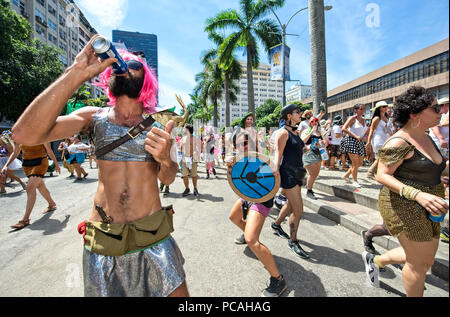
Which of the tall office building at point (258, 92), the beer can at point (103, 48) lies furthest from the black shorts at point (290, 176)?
the tall office building at point (258, 92)

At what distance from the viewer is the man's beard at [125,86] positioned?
1391mm

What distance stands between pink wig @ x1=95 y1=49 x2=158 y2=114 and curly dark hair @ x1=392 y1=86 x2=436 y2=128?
197cm

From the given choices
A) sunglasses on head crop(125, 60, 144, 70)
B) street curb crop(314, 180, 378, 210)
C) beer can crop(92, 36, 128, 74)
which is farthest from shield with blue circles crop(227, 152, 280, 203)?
street curb crop(314, 180, 378, 210)

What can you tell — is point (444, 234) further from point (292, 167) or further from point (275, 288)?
point (275, 288)

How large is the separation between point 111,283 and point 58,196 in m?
6.73

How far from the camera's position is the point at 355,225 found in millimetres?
3797

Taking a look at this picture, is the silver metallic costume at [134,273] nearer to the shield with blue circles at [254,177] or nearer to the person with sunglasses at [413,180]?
the shield with blue circles at [254,177]

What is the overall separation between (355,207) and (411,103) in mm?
3471

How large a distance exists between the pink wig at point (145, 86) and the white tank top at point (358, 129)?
580 cm

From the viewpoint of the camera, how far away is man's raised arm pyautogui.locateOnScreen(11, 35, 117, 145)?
111 centimetres

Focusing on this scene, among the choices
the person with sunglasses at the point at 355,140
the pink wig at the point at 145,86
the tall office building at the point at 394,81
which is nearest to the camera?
the pink wig at the point at 145,86

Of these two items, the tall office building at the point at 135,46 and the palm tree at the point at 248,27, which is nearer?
the tall office building at the point at 135,46

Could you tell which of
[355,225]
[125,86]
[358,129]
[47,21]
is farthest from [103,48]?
[47,21]
